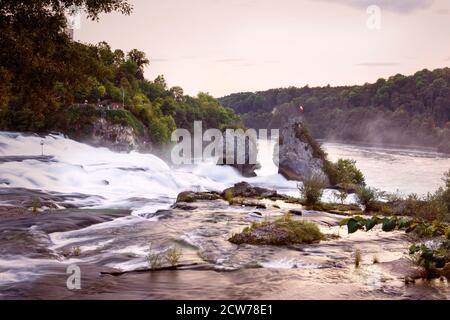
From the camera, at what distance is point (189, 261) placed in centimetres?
1220

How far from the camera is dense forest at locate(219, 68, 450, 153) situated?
358ft

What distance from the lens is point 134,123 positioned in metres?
57.4

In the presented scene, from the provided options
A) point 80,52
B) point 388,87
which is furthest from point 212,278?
point 388,87

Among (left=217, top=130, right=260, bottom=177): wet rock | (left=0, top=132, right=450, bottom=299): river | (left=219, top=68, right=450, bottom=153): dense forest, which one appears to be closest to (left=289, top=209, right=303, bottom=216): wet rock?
(left=0, top=132, right=450, bottom=299): river

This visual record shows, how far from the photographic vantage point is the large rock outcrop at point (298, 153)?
45281 mm

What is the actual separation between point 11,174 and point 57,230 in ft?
46.7

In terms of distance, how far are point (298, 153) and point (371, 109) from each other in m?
82.6

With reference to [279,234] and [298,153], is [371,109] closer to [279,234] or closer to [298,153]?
[298,153]

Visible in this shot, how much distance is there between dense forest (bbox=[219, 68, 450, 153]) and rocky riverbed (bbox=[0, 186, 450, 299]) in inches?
3380

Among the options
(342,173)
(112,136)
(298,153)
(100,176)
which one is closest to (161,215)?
(100,176)

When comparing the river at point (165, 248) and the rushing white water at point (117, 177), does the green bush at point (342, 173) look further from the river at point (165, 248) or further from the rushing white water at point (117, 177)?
the river at point (165, 248)

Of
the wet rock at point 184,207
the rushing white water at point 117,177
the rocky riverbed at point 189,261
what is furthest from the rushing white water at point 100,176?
the rocky riverbed at point 189,261

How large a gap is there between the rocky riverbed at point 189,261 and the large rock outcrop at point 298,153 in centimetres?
2605

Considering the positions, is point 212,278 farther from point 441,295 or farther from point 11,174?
point 11,174
